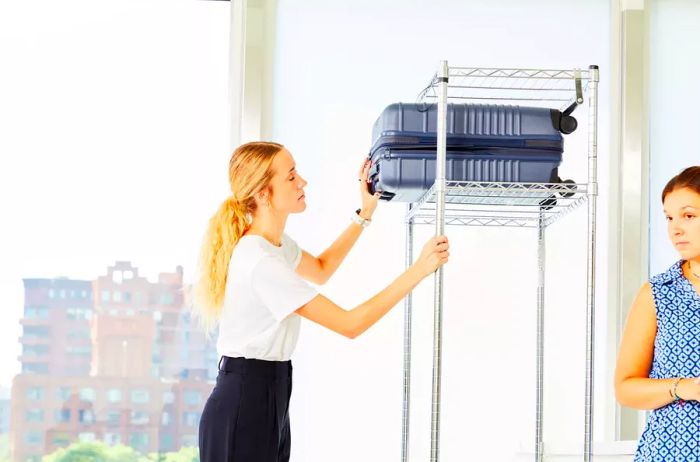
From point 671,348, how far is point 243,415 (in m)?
1.05

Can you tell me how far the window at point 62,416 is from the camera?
343 cm

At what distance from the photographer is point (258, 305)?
238 centimetres

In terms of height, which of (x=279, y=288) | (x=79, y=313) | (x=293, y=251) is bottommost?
(x=79, y=313)

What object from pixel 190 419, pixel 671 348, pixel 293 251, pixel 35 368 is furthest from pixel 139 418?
pixel 671 348

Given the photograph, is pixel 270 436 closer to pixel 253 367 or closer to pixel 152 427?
pixel 253 367

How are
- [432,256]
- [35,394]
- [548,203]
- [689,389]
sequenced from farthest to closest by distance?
[35,394] → [548,203] → [432,256] → [689,389]

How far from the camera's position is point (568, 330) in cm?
359

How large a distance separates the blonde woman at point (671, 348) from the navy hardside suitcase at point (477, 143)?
0.40 m

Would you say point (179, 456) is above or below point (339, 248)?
below

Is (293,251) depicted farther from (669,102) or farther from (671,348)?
(669,102)

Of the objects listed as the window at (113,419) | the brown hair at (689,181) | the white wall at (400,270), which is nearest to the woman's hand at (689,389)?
the brown hair at (689,181)

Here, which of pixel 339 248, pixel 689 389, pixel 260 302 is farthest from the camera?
pixel 339 248

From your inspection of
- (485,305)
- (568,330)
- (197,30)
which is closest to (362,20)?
(197,30)

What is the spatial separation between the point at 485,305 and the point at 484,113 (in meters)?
1.24
